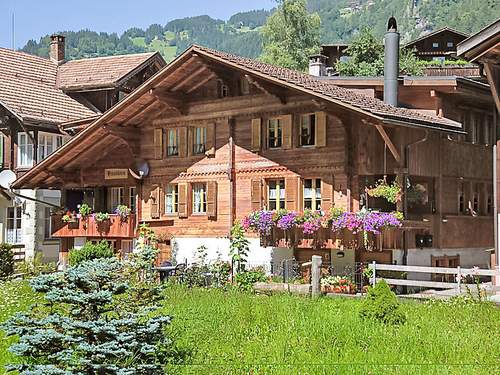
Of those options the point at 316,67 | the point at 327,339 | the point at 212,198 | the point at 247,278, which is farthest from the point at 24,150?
the point at 327,339

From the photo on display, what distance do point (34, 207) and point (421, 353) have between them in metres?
25.1

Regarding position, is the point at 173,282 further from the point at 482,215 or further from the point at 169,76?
the point at 482,215

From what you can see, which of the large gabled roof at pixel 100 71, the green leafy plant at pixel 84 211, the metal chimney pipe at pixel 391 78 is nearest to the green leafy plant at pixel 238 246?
the metal chimney pipe at pixel 391 78

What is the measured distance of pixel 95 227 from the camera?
93.8 feet

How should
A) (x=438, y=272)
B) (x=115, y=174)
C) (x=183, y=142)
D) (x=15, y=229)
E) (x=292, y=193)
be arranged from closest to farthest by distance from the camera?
(x=438, y=272) < (x=292, y=193) < (x=183, y=142) < (x=115, y=174) < (x=15, y=229)

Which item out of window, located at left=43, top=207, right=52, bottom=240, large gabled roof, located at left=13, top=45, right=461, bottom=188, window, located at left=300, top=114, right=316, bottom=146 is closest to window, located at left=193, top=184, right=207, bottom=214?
large gabled roof, located at left=13, top=45, right=461, bottom=188

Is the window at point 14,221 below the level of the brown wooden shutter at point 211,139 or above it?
below

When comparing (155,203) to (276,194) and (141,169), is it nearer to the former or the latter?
(141,169)

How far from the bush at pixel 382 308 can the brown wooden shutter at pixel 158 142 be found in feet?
46.9

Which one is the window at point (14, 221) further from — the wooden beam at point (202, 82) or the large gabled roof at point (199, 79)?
the wooden beam at point (202, 82)

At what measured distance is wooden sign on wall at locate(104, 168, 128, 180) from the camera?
28.4 meters

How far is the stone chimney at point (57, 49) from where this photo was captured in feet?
137

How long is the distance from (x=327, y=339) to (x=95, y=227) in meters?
17.8

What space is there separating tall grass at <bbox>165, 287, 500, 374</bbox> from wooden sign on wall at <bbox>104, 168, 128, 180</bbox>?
1317 centimetres
